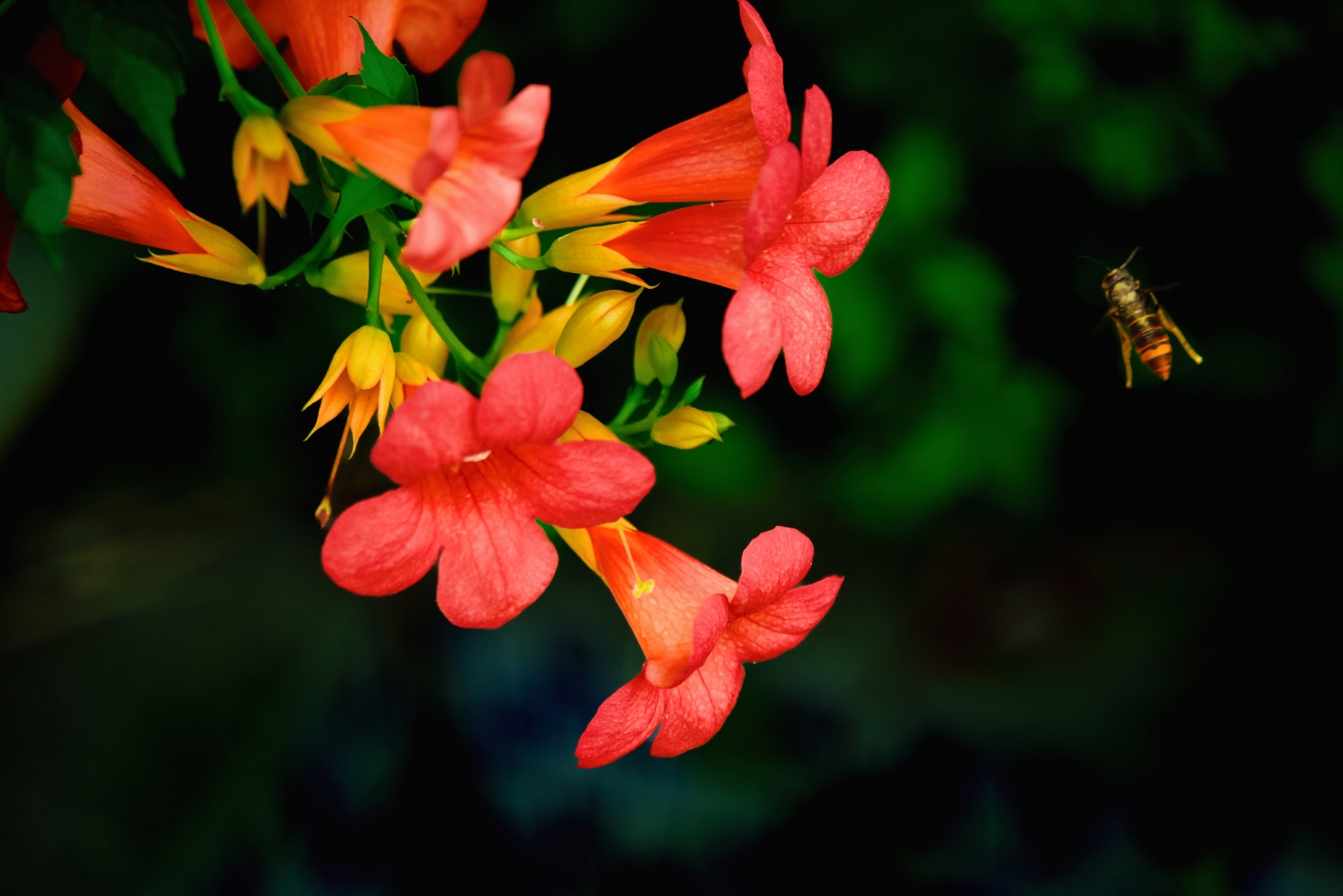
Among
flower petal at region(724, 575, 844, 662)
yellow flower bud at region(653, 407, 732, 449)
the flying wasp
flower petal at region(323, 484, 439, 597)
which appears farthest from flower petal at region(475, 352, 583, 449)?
the flying wasp

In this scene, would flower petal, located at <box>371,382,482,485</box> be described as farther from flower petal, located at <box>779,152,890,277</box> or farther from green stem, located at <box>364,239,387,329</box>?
flower petal, located at <box>779,152,890,277</box>

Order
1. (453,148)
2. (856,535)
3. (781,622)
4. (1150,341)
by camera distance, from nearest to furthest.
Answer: (453,148), (781,622), (1150,341), (856,535)

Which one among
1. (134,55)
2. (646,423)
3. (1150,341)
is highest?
(134,55)

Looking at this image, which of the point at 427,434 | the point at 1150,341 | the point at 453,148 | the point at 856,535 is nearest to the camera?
the point at 453,148

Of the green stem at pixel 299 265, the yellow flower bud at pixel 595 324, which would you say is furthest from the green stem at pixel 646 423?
the green stem at pixel 299 265

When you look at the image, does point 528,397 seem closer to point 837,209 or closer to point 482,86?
point 482,86

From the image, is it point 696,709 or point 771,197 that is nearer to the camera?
point 771,197

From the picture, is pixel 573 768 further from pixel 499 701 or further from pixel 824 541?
pixel 824 541

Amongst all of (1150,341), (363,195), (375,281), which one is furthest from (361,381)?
(1150,341)
